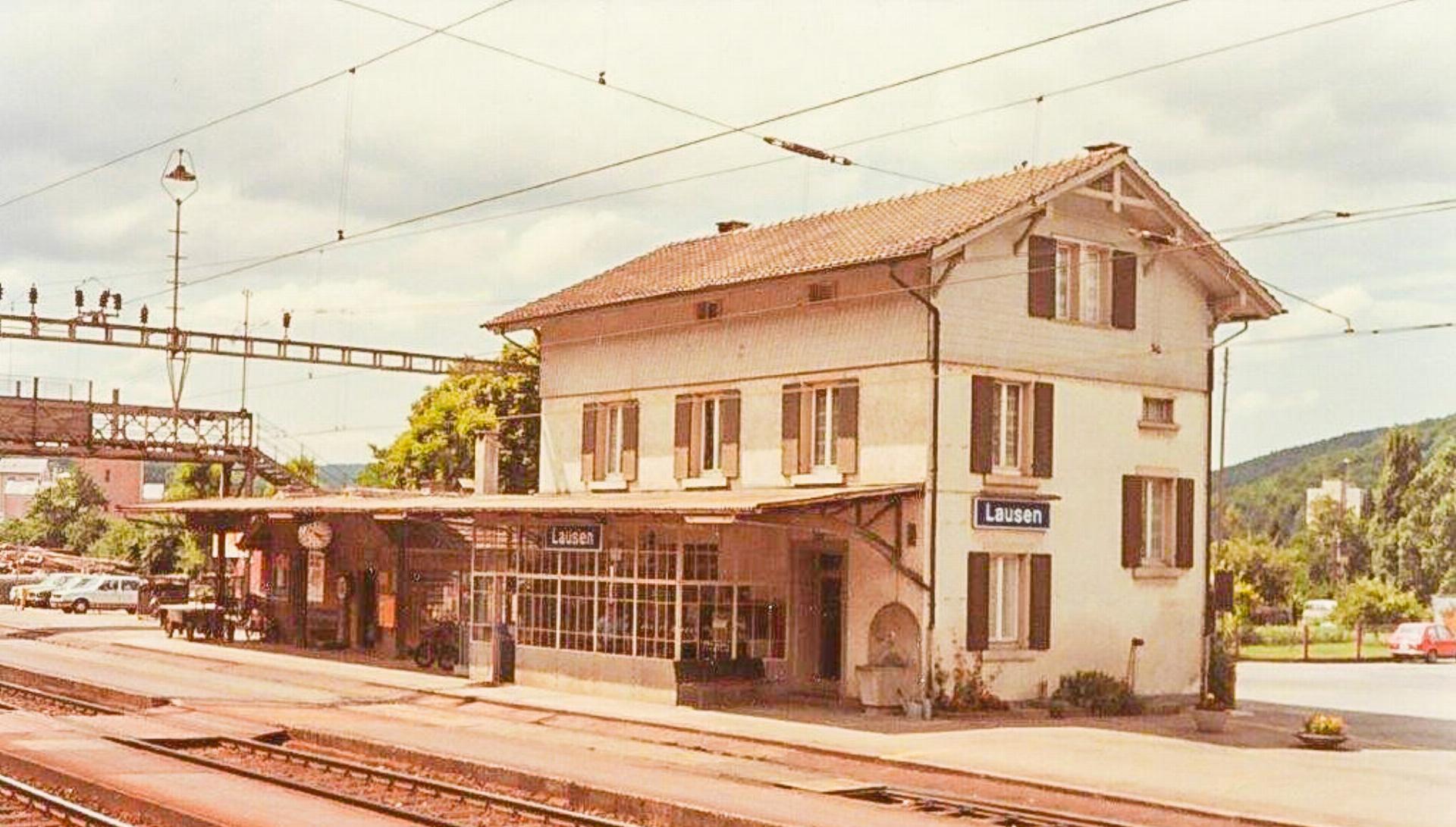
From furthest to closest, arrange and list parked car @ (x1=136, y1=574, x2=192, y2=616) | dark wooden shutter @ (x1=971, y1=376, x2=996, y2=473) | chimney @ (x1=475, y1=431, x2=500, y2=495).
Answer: parked car @ (x1=136, y1=574, x2=192, y2=616), chimney @ (x1=475, y1=431, x2=500, y2=495), dark wooden shutter @ (x1=971, y1=376, x2=996, y2=473)

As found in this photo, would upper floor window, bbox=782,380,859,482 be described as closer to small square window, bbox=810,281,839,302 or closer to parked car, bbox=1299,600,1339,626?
small square window, bbox=810,281,839,302

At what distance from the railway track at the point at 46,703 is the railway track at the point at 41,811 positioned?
9.90m

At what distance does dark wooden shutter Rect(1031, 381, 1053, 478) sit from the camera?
2909 centimetres

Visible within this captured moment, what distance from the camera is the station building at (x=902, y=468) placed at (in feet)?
91.6

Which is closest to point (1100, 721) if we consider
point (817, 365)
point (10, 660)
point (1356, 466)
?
point (817, 365)

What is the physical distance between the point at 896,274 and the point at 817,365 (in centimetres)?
255

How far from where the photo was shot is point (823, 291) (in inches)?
1180

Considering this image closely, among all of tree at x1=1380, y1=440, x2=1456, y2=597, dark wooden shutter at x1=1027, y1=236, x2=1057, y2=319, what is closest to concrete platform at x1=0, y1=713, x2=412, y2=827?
dark wooden shutter at x1=1027, y1=236, x2=1057, y2=319

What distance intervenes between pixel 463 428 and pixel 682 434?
32412mm

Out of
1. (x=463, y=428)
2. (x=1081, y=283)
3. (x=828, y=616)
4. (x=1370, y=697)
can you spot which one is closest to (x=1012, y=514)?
(x=828, y=616)

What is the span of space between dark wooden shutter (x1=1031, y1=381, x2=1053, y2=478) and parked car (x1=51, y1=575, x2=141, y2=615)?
144 ft

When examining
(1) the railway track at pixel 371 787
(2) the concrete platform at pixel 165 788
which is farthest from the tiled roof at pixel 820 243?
(2) the concrete platform at pixel 165 788

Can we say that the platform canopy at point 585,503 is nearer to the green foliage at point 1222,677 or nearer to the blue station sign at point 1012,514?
the blue station sign at point 1012,514

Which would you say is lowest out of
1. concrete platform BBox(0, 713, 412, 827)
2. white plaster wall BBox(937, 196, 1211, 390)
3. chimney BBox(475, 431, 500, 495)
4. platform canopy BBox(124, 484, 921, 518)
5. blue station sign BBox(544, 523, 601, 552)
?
concrete platform BBox(0, 713, 412, 827)
